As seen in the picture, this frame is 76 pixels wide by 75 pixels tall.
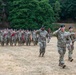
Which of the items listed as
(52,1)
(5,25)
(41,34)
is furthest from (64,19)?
(41,34)

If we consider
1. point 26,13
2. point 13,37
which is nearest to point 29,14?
point 26,13

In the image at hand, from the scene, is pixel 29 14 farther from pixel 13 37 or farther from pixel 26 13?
pixel 13 37

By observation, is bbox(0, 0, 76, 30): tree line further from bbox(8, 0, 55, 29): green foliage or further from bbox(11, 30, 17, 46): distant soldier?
bbox(11, 30, 17, 46): distant soldier

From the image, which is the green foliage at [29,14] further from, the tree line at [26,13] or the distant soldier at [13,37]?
the distant soldier at [13,37]

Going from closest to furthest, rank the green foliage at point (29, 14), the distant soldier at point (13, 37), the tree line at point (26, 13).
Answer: the distant soldier at point (13, 37), the green foliage at point (29, 14), the tree line at point (26, 13)

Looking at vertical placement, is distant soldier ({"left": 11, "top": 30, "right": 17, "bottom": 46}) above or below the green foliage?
above

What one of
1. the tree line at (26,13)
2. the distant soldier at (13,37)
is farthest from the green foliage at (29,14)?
the distant soldier at (13,37)

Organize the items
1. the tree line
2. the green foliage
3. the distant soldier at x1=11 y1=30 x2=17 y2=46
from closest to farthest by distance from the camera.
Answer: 1. the distant soldier at x1=11 y1=30 x2=17 y2=46
2. the green foliage
3. the tree line

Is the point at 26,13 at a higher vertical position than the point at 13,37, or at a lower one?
lower

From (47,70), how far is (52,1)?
191ft

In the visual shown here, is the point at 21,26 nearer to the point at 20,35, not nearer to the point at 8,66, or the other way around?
the point at 20,35

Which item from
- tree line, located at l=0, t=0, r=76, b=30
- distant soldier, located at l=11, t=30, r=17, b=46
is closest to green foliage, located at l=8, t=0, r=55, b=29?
tree line, located at l=0, t=0, r=76, b=30

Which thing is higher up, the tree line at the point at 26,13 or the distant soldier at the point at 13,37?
the distant soldier at the point at 13,37

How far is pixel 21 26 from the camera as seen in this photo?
54.4 meters
